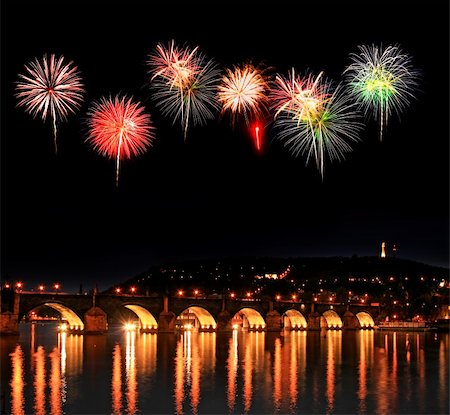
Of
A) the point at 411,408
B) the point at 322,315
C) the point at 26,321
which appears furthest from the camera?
the point at 26,321

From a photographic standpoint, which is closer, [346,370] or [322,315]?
[346,370]

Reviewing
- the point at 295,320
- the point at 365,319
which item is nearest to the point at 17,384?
the point at 295,320

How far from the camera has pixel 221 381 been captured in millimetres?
47625

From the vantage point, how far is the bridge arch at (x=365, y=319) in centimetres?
15225

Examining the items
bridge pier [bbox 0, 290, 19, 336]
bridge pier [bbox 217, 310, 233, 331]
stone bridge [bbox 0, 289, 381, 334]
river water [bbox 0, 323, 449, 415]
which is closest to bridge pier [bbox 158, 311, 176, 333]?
stone bridge [bbox 0, 289, 381, 334]

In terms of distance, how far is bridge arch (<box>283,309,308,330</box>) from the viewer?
133m

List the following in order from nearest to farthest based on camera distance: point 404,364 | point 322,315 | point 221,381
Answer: point 221,381, point 404,364, point 322,315

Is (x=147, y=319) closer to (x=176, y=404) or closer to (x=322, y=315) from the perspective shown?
(x=322, y=315)

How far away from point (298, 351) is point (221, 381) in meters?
28.4

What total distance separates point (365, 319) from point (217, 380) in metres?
112

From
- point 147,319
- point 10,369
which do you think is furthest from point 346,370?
point 147,319

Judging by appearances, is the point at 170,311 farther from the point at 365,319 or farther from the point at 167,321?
the point at 365,319

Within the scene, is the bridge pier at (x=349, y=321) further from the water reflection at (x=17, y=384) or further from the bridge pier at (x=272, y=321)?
the water reflection at (x=17, y=384)

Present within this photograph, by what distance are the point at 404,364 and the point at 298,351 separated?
1518 cm
